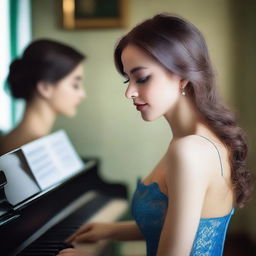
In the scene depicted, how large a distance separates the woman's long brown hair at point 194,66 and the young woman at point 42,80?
1067 millimetres

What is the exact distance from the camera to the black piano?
4.39 ft

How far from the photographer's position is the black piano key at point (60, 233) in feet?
4.64

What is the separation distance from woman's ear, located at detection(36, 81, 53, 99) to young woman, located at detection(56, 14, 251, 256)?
107 centimetres

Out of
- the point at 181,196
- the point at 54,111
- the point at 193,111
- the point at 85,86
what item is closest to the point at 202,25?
the point at 85,86

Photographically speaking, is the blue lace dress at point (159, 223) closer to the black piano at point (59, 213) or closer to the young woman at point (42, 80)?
the black piano at point (59, 213)

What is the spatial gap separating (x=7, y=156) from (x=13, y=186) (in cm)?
14

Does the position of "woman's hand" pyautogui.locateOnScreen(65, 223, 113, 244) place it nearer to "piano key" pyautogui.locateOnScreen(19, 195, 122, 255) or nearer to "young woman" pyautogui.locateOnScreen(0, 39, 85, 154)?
"piano key" pyautogui.locateOnScreen(19, 195, 122, 255)

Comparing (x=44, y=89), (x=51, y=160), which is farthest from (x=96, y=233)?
(x=44, y=89)

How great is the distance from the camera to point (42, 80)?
7.45 feet

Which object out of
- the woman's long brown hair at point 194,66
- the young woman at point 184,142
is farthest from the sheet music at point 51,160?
the woman's long brown hair at point 194,66

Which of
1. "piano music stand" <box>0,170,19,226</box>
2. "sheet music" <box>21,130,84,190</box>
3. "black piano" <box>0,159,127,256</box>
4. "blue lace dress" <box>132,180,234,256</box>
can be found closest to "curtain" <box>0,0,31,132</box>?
"sheet music" <box>21,130,84,190</box>

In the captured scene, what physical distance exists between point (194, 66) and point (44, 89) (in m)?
1.35

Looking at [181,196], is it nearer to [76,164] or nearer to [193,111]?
[193,111]

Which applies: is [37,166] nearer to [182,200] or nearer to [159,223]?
[159,223]
